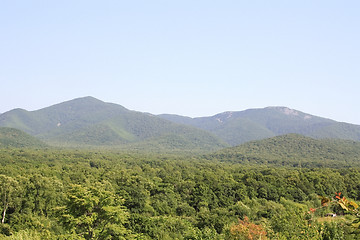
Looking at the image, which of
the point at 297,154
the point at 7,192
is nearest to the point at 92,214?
the point at 7,192

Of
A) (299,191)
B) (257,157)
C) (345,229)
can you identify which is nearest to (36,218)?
(345,229)

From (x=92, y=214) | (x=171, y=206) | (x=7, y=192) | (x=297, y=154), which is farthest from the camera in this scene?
(x=297, y=154)

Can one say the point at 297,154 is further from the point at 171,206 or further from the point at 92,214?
the point at 92,214

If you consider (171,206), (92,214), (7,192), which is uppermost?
(92,214)

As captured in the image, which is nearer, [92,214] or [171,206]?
[92,214]

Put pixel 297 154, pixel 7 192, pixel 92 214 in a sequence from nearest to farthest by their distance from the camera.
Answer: pixel 92 214
pixel 7 192
pixel 297 154

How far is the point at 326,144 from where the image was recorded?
182875 millimetres

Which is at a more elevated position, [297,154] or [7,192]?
[7,192]

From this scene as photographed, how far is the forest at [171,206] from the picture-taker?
94.6 feet

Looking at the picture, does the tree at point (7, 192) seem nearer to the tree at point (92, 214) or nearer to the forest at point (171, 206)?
the forest at point (171, 206)

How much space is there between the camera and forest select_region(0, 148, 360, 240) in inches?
1135

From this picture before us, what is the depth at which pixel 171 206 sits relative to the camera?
2532 inches

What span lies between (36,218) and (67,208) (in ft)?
91.3

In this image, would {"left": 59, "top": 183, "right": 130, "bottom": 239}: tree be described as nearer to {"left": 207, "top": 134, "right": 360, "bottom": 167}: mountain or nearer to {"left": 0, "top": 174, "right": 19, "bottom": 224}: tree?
{"left": 0, "top": 174, "right": 19, "bottom": 224}: tree
